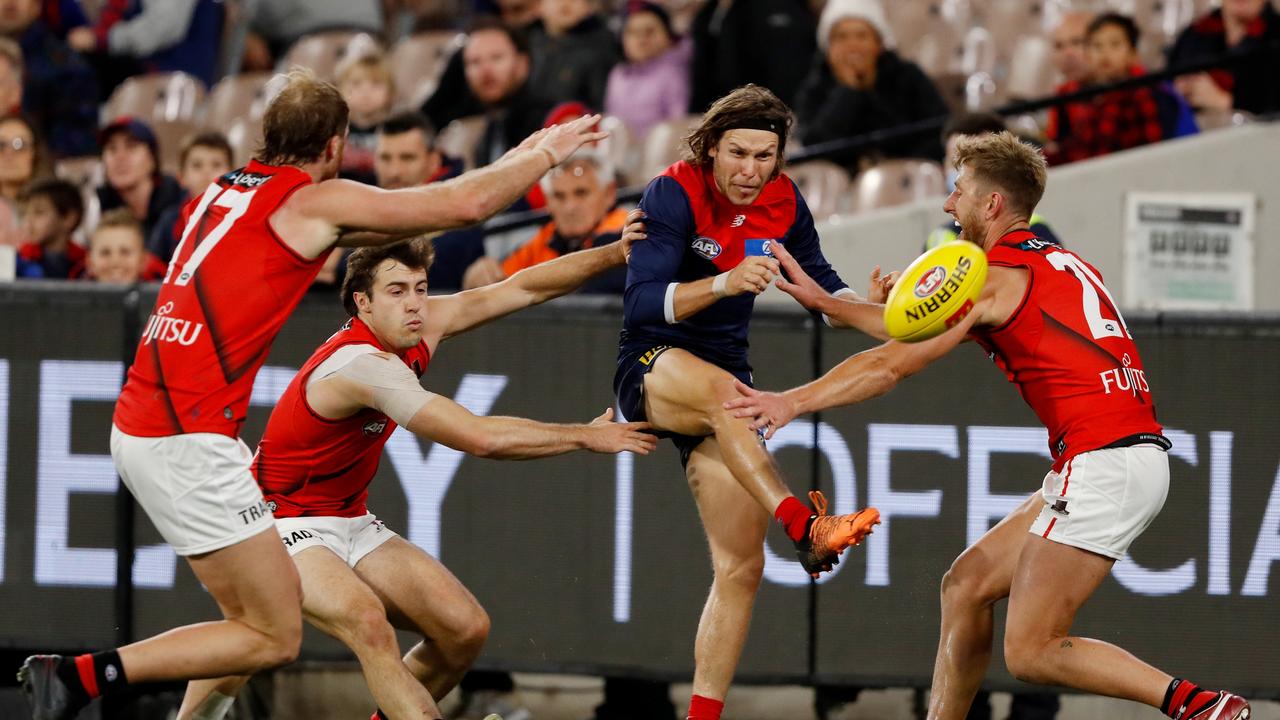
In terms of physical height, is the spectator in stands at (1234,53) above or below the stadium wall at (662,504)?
above

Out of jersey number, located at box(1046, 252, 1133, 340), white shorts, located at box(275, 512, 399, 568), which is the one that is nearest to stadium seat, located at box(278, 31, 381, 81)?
white shorts, located at box(275, 512, 399, 568)

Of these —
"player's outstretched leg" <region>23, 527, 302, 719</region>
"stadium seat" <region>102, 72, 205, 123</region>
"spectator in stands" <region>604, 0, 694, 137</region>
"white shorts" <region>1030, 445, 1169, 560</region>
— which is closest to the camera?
"player's outstretched leg" <region>23, 527, 302, 719</region>

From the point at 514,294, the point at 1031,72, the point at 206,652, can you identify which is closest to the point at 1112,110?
the point at 1031,72

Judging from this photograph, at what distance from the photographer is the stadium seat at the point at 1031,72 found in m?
11.5

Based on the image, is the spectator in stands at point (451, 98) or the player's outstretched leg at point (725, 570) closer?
the player's outstretched leg at point (725, 570)

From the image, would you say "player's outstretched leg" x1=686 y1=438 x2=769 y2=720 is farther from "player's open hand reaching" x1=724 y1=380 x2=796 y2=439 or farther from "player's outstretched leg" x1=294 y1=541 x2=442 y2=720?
"player's outstretched leg" x1=294 y1=541 x2=442 y2=720

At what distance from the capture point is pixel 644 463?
8453 millimetres

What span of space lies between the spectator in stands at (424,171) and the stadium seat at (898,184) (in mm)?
2406

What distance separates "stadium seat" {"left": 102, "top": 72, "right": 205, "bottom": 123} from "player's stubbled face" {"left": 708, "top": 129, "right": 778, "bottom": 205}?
295 inches

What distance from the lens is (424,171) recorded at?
979 cm

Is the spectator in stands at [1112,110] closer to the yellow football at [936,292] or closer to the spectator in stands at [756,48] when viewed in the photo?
the spectator in stands at [756,48]

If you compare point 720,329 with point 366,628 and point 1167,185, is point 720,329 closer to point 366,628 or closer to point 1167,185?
point 366,628

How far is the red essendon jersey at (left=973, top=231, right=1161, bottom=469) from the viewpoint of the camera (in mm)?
6477

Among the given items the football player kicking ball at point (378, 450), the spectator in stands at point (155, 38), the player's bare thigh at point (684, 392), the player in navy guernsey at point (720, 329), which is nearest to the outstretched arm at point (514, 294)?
the football player kicking ball at point (378, 450)
